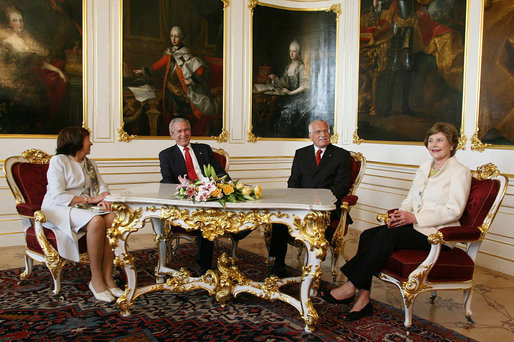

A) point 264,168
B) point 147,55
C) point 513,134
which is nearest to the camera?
point 513,134

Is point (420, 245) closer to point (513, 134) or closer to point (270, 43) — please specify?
point (513, 134)

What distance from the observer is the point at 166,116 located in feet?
22.3

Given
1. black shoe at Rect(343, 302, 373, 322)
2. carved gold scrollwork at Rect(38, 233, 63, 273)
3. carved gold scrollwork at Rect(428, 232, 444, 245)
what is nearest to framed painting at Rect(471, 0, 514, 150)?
carved gold scrollwork at Rect(428, 232, 444, 245)

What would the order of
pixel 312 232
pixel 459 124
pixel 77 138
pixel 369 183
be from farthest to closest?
1. pixel 369 183
2. pixel 459 124
3. pixel 77 138
4. pixel 312 232

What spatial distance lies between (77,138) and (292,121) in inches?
173

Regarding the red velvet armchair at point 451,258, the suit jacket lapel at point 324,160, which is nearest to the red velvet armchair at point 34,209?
the suit jacket lapel at point 324,160

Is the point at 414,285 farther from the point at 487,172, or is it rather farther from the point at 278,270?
the point at 278,270

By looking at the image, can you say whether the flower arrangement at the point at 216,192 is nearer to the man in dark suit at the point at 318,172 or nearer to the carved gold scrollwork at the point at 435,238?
the man in dark suit at the point at 318,172

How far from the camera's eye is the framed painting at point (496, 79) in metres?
5.05

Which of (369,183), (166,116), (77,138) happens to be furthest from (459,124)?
(77,138)

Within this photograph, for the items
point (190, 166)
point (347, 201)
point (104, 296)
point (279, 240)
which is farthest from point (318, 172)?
point (104, 296)

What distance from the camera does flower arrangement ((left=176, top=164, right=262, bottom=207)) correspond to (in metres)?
3.47

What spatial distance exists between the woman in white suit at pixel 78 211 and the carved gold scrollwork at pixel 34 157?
50cm

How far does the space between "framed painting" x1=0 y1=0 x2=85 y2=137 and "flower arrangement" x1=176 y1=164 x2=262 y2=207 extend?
3.21 meters
